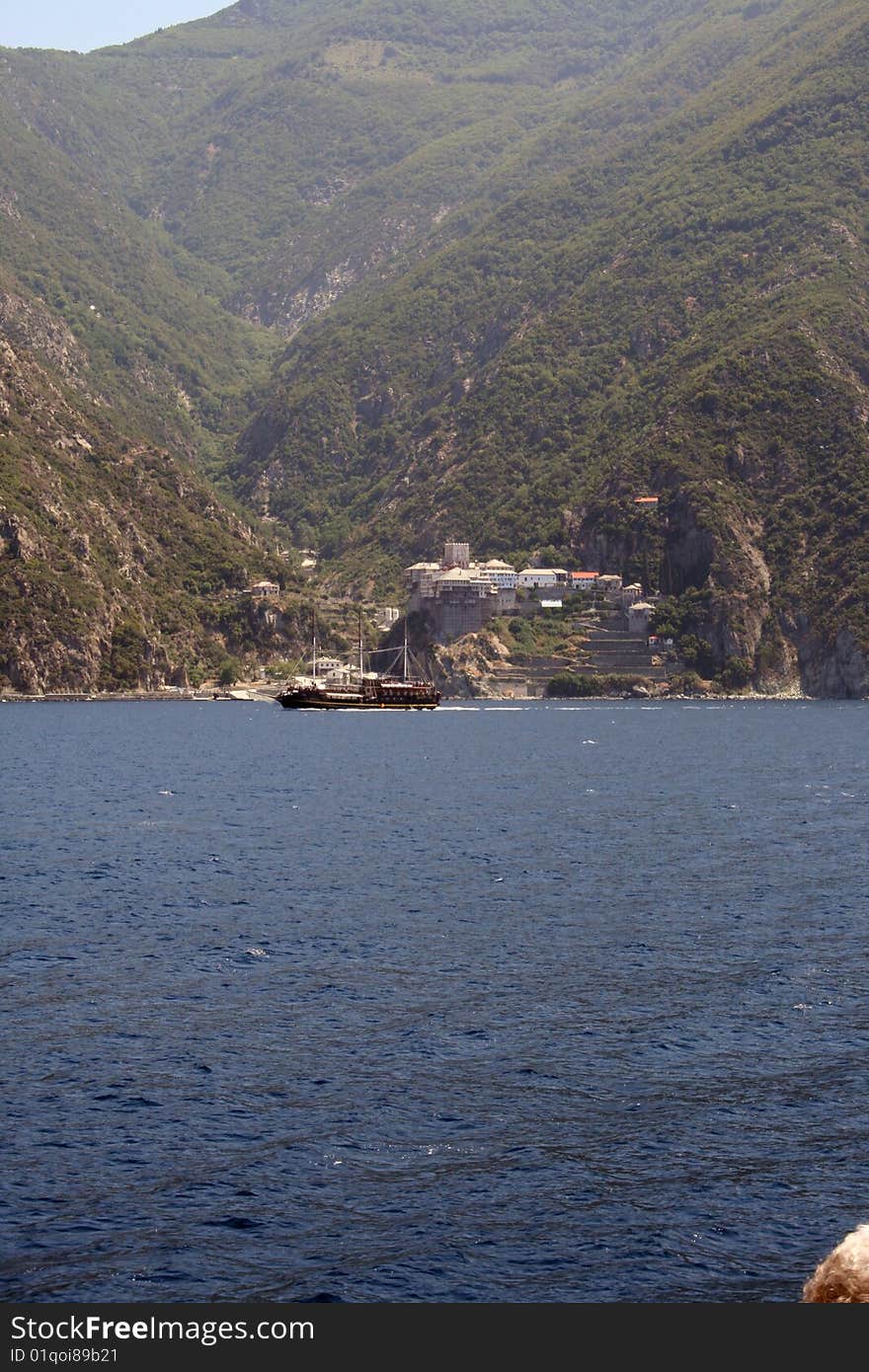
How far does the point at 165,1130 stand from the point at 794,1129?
578 inches

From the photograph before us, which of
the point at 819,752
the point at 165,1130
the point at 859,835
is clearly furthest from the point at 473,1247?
the point at 819,752

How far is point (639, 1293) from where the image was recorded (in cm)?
3038

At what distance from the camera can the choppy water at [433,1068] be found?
3228 cm

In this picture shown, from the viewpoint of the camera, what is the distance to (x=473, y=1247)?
32438 mm

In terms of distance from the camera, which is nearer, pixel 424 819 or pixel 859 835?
pixel 859 835

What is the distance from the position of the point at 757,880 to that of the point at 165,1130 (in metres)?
44.9

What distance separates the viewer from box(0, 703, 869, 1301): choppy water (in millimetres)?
32281

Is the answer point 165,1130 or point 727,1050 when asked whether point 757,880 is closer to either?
point 727,1050

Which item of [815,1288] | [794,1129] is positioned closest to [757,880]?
[794,1129]

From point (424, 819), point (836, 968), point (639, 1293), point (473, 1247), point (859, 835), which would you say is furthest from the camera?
point (424, 819)

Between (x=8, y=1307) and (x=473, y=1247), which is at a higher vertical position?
(x=8, y=1307)

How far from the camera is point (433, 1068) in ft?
145

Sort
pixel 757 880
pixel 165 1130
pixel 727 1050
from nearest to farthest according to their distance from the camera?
pixel 165 1130 < pixel 727 1050 < pixel 757 880

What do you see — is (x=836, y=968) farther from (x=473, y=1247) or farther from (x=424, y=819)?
(x=424, y=819)
